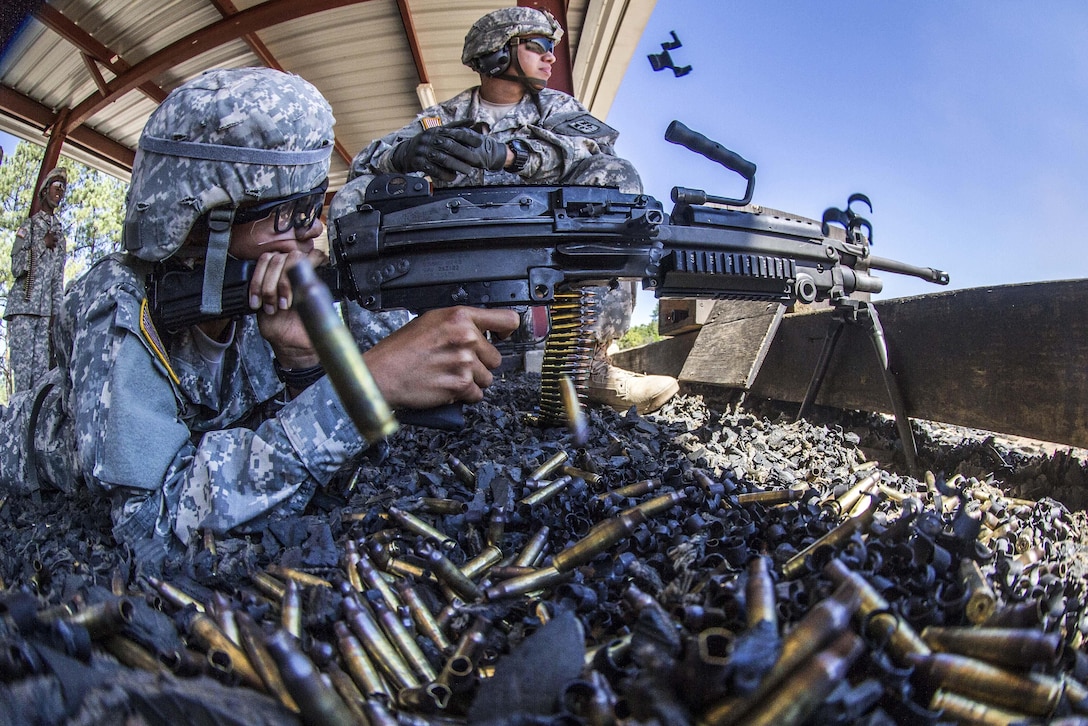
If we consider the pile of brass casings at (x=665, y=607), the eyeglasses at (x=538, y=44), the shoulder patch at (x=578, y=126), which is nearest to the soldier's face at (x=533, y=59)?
the eyeglasses at (x=538, y=44)

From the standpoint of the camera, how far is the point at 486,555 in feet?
5.25

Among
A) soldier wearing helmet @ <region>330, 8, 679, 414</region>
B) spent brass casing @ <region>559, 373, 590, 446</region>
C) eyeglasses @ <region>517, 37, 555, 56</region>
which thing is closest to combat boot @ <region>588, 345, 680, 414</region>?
soldier wearing helmet @ <region>330, 8, 679, 414</region>

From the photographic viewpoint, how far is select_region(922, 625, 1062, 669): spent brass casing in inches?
33.6

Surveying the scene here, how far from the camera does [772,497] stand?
1.82 m

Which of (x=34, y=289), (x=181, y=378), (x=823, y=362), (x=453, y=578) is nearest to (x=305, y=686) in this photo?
(x=453, y=578)

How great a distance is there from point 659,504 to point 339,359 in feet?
3.52

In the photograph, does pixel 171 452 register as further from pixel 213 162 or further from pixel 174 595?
pixel 213 162

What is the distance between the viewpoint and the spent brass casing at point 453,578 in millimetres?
1419

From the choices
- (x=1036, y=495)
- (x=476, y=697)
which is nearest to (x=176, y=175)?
(x=476, y=697)

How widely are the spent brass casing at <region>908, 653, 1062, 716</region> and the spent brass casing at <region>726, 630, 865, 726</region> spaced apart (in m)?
0.22

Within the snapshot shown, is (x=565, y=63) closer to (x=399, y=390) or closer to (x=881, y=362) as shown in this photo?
(x=881, y=362)

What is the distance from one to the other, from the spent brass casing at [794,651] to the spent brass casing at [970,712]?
7.4 inches

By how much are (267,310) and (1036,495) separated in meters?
2.84

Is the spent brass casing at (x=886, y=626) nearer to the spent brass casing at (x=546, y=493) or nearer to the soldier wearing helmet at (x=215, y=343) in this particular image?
the spent brass casing at (x=546, y=493)
